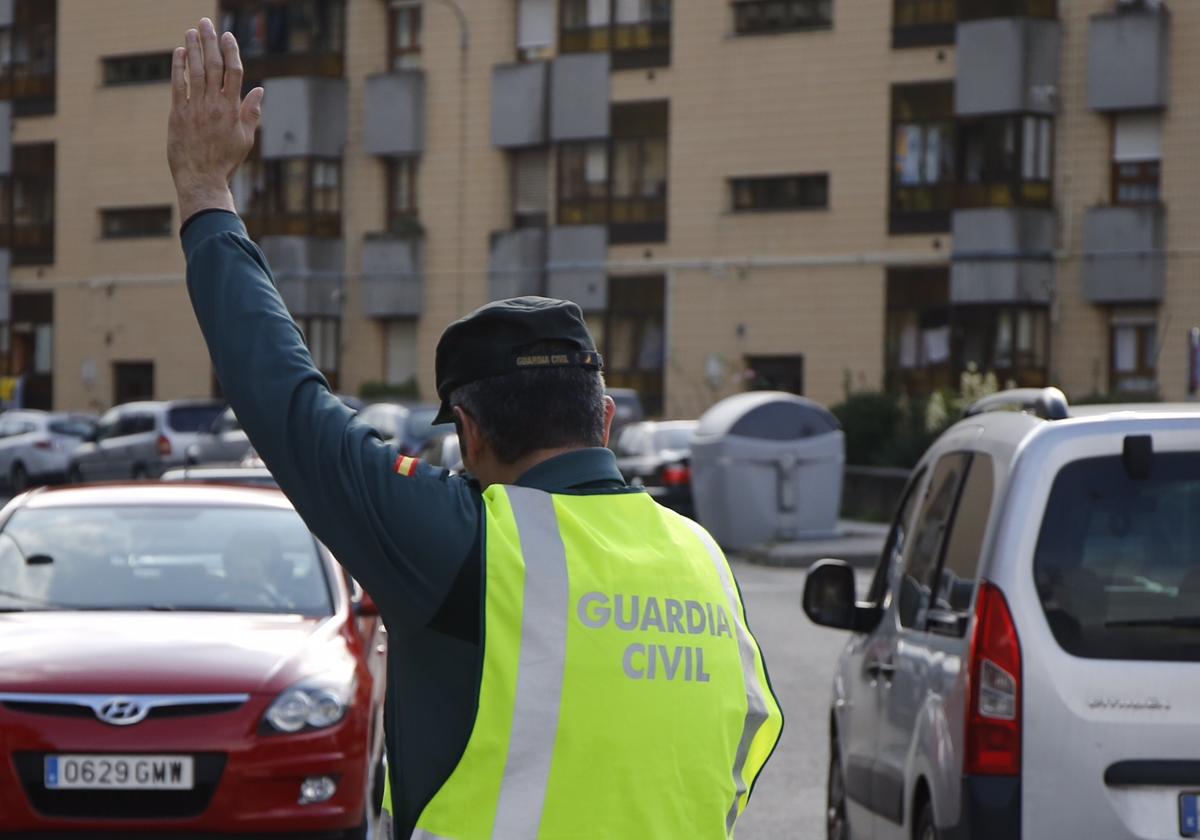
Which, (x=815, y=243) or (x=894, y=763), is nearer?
(x=894, y=763)

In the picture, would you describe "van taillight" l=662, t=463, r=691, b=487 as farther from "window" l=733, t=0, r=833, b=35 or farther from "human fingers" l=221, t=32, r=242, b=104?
"human fingers" l=221, t=32, r=242, b=104

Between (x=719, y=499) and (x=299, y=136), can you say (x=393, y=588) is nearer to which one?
(x=719, y=499)

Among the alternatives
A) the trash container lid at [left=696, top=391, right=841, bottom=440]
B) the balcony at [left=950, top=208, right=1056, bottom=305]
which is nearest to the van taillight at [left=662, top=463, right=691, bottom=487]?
the trash container lid at [left=696, top=391, right=841, bottom=440]

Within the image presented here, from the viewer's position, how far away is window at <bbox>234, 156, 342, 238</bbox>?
54750 millimetres

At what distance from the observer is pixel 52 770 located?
694 cm

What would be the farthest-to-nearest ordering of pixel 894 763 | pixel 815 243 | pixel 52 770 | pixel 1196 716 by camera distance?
1. pixel 815 243
2. pixel 52 770
3. pixel 894 763
4. pixel 1196 716

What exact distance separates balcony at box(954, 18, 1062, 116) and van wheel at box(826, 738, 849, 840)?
38.7m

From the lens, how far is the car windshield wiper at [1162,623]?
16.3ft

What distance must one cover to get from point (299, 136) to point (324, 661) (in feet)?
156

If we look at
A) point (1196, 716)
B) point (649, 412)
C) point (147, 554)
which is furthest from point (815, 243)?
point (1196, 716)

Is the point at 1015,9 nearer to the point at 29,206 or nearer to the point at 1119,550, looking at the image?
the point at 29,206

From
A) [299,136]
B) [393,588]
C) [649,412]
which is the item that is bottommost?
[649,412]

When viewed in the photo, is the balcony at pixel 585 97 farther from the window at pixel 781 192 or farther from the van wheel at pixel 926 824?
the van wheel at pixel 926 824

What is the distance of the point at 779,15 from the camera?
159ft
